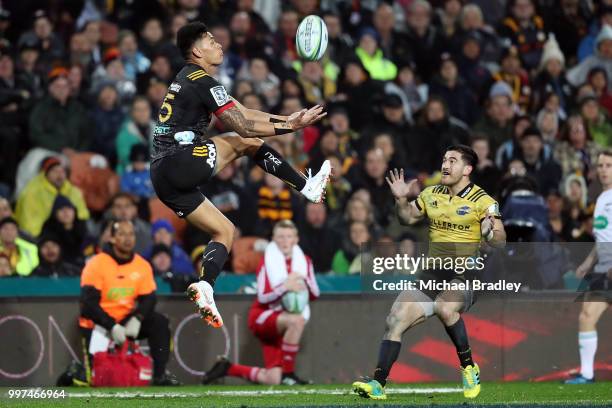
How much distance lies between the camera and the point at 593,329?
13375 millimetres

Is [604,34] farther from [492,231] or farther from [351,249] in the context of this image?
[492,231]

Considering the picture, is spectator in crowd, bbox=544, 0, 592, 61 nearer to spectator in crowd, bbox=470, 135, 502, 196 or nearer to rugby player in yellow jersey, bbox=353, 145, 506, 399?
spectator in crowd, bbox=470, 135, 502, 196

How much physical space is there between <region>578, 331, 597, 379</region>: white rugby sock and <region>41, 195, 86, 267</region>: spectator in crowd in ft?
19.3

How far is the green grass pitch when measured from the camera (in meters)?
10.9

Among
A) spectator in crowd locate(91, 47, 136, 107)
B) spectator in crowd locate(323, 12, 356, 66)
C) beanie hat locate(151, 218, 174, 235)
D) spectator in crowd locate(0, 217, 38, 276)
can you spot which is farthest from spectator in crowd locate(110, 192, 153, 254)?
spectator in crowd locate(323, 12, 356, 66)

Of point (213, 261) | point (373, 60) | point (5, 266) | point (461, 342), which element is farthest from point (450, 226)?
point (373, 60)

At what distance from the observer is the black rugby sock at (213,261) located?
10.9m

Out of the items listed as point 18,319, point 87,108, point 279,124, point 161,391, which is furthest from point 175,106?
point 87,108

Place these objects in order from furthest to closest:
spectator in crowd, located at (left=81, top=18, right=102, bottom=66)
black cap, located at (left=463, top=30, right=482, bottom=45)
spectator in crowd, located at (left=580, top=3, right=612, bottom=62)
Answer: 1. spectator in crowd, located at (left=580, top=3, right=612, bottom=62)
2. black cap, located at (left=463, top=30, right=482, bottom=45)
3. spectator in crowd, located at (left=81, top=18, right=102, bottom=66)

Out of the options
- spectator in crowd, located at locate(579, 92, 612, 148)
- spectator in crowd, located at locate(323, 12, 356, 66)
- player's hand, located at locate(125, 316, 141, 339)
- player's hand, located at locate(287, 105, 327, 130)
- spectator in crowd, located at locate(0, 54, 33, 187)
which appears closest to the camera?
player's hand, located at locate(287, 105, 327, 130)

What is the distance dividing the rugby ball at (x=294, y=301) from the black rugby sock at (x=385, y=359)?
2801mm

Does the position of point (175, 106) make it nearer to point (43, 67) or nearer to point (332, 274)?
point (332, 274)

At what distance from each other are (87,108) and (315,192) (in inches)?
277

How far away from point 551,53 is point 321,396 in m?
9.39
